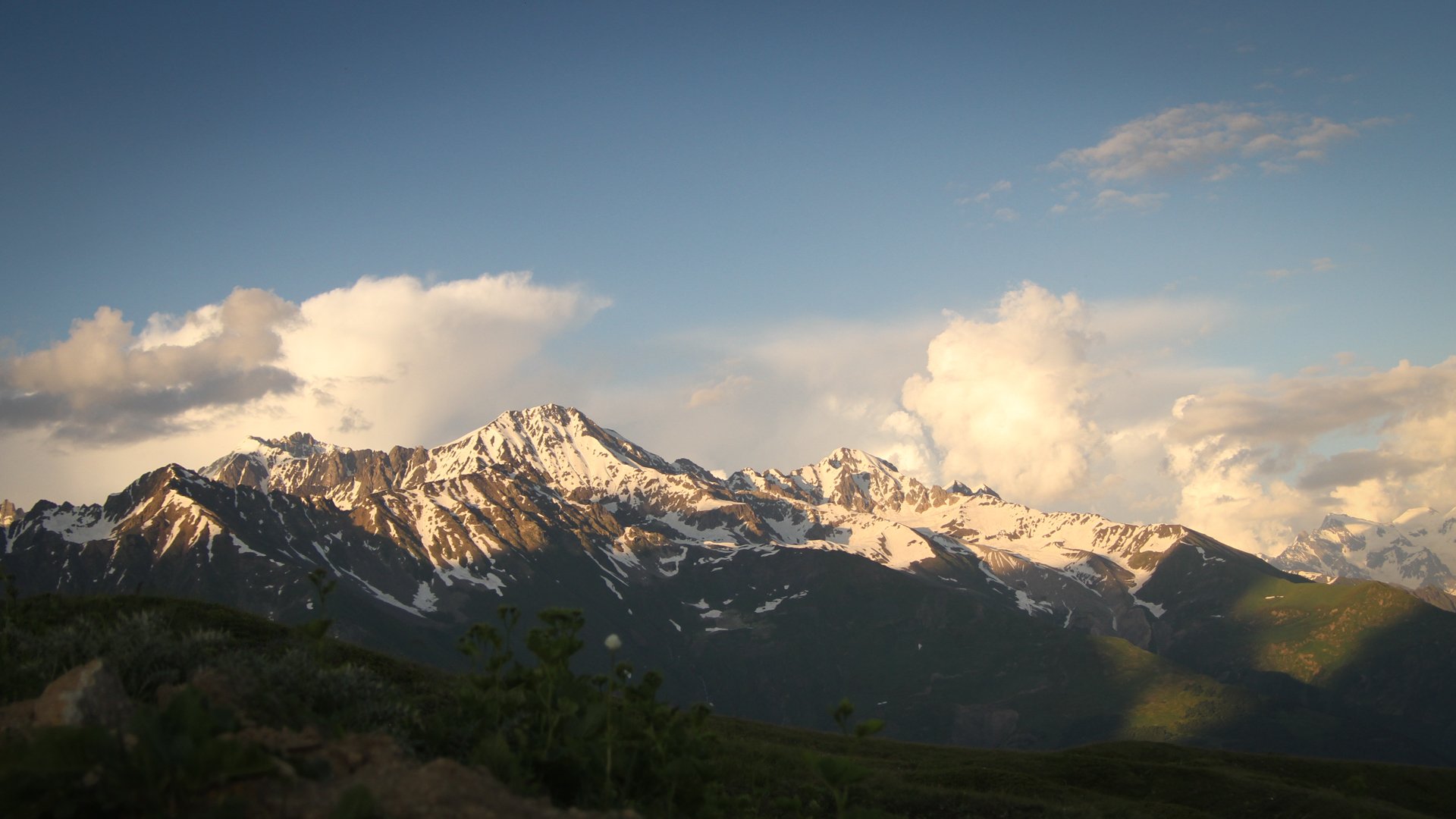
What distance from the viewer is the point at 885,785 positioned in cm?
3628

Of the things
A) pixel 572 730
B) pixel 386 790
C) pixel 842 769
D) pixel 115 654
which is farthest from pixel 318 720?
pixel 842 769

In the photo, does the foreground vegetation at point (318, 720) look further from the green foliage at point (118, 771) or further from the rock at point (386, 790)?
the rock at point (386, 790)

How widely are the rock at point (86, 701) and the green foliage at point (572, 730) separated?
410cm

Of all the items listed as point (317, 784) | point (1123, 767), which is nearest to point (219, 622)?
point (317, 784)

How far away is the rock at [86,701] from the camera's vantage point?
1017cm

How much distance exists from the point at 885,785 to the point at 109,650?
29.0 m

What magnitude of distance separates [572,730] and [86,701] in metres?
5.79

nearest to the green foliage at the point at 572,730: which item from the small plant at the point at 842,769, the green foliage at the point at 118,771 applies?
the small plant at the point at 842,769

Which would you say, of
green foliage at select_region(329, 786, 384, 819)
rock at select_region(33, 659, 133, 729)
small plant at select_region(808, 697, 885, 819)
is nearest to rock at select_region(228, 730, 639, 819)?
green foliage at select_region(329, 786, 384, 819)

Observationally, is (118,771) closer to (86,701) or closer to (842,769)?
(86,701)

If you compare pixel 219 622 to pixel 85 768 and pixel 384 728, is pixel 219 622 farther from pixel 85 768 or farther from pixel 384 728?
pixel 85 768

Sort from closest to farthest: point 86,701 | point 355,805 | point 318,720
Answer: point 355,805, point 86,701, point 318,720

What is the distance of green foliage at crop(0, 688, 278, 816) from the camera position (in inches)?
325

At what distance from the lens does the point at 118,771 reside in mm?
8312
